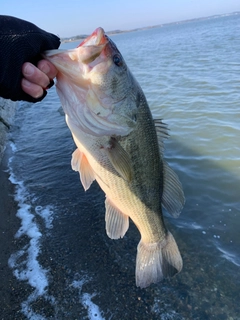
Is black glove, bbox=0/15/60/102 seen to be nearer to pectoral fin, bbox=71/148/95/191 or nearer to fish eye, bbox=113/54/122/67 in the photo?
fish eye, bbox=113/54/122/67

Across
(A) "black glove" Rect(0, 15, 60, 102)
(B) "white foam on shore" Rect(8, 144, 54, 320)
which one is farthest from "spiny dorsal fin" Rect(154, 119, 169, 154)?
(B) "white foam on shore" Rect(8, 144, 54, 320)

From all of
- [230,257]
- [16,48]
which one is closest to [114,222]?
[16,48]

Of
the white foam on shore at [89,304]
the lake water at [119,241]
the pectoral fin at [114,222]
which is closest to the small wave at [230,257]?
the lake water at [119,241]

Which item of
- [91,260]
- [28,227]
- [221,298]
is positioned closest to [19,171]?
[28,227]

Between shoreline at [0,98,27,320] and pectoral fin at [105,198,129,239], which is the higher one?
pectoral fin at [105,198,129,239]

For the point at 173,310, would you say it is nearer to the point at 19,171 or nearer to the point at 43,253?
the point at 43,253

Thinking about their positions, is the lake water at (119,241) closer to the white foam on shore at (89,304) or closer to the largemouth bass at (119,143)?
the white foam on shore at (89,304)
